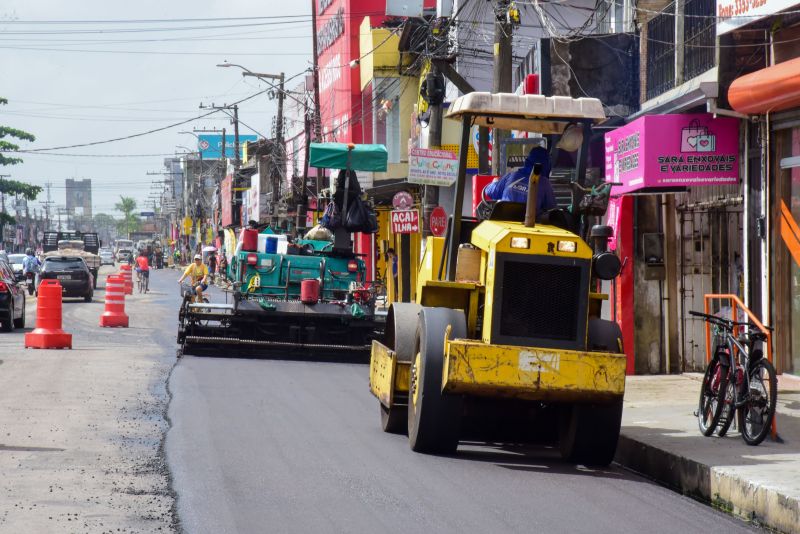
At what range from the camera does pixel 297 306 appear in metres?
21.9

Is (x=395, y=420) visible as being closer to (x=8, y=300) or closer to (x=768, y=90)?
(x=768, y=90)

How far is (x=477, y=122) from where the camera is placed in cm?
1162

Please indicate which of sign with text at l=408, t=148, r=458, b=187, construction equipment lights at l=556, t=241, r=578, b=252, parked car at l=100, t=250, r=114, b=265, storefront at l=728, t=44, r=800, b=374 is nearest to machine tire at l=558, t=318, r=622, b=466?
construction equipment lights at l=556, t=241, r=578, b=252

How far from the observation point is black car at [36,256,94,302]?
44375mm

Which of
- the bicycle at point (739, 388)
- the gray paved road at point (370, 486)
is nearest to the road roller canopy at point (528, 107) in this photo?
the bicycle at point (739, 388)

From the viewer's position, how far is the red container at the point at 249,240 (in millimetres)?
24000

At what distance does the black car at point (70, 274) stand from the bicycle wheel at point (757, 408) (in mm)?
36196

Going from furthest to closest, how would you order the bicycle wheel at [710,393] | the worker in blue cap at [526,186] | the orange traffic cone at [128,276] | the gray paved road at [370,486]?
the orange traffic cone at [128,276]
the bicycle wheel at [710,393]
the worker in blue cap at [526,186]
the gray paved road at [370,486]

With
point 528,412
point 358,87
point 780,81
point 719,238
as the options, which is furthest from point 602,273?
point 358,87

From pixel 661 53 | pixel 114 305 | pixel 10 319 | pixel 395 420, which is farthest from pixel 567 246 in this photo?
pixel 114 305

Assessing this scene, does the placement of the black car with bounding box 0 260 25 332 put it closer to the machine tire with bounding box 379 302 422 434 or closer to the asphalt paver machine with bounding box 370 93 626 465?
the machine tire with bounding box 379 302 422 434

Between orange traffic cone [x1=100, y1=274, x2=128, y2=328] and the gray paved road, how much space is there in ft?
56.8

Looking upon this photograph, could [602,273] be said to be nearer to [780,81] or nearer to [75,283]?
[780,81]

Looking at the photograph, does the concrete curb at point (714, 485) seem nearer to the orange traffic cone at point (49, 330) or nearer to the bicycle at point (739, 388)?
the bicycle at point (739, 388)
